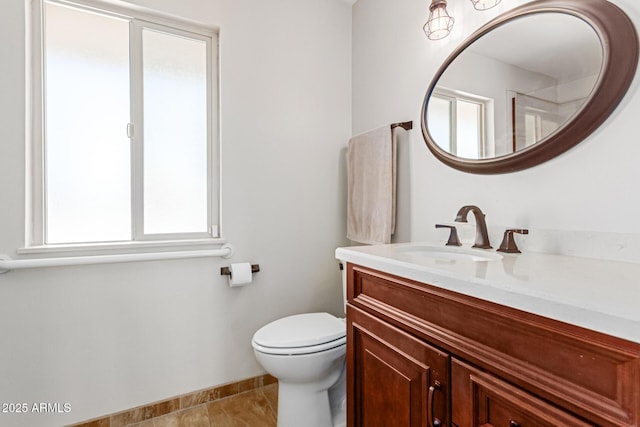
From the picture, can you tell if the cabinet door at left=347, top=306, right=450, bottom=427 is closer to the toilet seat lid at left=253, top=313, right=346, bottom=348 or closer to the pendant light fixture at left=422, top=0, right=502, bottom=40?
the toilet seat lid at left=253, top=313, right=346, bottom=348

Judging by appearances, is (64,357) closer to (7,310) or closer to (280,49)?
(7,310)

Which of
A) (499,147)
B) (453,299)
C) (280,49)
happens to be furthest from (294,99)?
(453,299)

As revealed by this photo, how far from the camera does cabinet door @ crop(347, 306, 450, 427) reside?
755 millimetres

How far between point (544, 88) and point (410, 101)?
0.64m

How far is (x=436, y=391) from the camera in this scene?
750mm

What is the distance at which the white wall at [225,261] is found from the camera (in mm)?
1306

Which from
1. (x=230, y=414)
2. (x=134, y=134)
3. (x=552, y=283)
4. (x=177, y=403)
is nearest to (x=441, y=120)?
(x=552, y=283)

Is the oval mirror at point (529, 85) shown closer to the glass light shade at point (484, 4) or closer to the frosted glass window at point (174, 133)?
the glass light shade at point (484, 4)

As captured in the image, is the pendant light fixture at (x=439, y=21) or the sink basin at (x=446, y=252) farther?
the pendant light fixture at (x=439, y=21)

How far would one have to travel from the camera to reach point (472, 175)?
124 cm

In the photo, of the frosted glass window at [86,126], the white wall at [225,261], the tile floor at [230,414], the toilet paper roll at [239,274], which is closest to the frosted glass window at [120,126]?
the frosted glass window at [86,126]

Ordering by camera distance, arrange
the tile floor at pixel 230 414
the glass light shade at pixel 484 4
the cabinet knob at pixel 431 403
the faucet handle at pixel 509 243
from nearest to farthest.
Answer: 1. the cabinet knob at pixel 431 403
2. the faucet handle at pixel 509 243
3. the glass light shade at pixel 484 4
4. the tile floor at pixel 230 414

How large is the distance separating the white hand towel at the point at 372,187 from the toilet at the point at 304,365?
1.87ft

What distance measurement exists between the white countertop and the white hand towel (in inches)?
26.4
